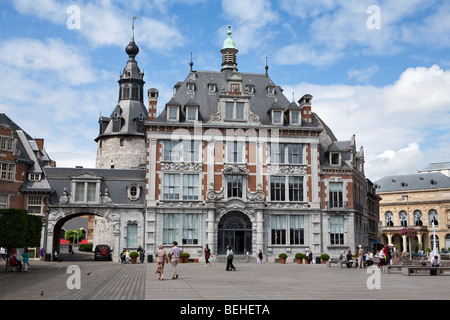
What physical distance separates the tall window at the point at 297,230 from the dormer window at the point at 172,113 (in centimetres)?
1636

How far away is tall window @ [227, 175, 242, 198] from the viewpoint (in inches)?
2168

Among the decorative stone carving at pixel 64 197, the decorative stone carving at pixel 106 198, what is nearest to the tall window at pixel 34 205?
the decorative stone carving at pixel 64 197

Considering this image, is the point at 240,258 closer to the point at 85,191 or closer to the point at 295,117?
the point at 295,117

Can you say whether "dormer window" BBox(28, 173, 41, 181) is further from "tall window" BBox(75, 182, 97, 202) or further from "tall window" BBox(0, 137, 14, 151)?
"tall window" BBox(75, 182, 97, 202)

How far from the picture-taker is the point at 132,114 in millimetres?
77812

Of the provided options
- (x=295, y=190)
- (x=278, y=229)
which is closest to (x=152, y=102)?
(x=295, y=190)

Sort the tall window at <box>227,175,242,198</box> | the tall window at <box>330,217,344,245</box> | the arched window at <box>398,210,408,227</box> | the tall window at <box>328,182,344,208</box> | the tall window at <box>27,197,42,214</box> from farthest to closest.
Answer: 1. the arched window at <box>398,210,408,227</box>
2. the tall window at <box>328,182,344,208</box>
3. the tall window at <box>330,217,344,245</box>
4. the tall window at <box>227,175,242,198</box>
5. the tall window at <box>27,197,42,214</box>

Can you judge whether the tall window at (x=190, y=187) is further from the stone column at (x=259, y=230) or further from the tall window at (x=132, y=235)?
the stone column at (x=259, y=230)

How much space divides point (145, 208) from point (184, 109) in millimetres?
11388

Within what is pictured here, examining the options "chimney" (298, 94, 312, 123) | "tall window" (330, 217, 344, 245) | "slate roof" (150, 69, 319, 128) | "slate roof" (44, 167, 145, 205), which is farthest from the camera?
"chimney" (298, 94, 312, 123)

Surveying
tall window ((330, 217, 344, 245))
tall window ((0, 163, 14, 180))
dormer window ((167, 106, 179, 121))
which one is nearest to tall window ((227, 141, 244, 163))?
dormer window ((167, 106, 179, 121))

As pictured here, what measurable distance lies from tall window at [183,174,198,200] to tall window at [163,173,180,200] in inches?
28.9

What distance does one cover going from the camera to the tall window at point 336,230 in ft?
186
